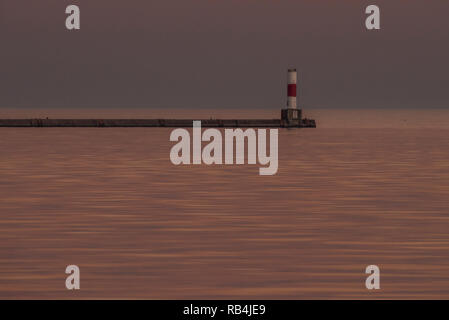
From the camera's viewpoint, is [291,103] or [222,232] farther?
[291,103]

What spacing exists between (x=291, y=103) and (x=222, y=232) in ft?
206

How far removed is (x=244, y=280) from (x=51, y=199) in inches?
373

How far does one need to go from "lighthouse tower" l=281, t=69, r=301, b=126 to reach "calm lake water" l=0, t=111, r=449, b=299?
4909 cm

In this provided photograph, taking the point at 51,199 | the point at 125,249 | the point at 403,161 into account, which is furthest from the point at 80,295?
the point at 403,161

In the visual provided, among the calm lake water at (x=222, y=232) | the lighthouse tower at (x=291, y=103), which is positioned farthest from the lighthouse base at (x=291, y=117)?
the calm lake water at (x=222, y=232)

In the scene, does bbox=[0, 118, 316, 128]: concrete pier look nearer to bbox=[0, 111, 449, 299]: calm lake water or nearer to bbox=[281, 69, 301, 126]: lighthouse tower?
bbox=[281, 69, 301, 126]: lighthouse tower

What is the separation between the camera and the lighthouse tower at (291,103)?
254 ft

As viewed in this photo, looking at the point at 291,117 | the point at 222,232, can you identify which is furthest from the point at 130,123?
the point at 222,232

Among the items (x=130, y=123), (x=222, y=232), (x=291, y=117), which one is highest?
(x=291, y=117)

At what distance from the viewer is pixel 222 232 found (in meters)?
15.2

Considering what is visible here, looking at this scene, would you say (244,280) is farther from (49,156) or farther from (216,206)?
(49,156)

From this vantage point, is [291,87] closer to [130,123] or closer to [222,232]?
[130,123]

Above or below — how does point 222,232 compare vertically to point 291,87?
below
